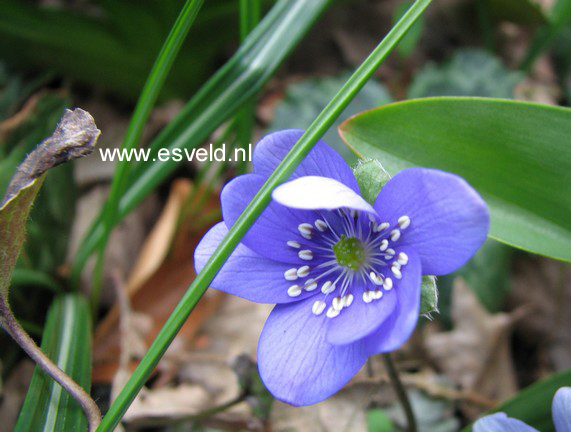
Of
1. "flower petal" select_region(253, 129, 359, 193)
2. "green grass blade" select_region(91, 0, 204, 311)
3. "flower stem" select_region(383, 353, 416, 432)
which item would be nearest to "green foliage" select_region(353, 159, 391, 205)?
"flower petal" select_region(253, 129, 359, 193)

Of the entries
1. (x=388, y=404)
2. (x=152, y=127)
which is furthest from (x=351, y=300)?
(x=152, y=127)

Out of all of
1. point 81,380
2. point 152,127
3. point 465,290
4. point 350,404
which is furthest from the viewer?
point 152,127

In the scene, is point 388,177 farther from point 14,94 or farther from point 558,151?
point 14,94

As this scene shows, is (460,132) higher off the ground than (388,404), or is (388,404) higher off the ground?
(460,132)

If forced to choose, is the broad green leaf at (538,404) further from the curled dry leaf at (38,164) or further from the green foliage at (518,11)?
the green foliage at (518,11)

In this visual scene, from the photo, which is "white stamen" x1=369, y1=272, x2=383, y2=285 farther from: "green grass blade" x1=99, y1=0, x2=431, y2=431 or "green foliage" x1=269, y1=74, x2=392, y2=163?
"green foliage" x1=269, y1=74, x2=392, y2=163

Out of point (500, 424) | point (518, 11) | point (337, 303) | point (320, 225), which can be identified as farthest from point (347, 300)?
point (518, 11)
